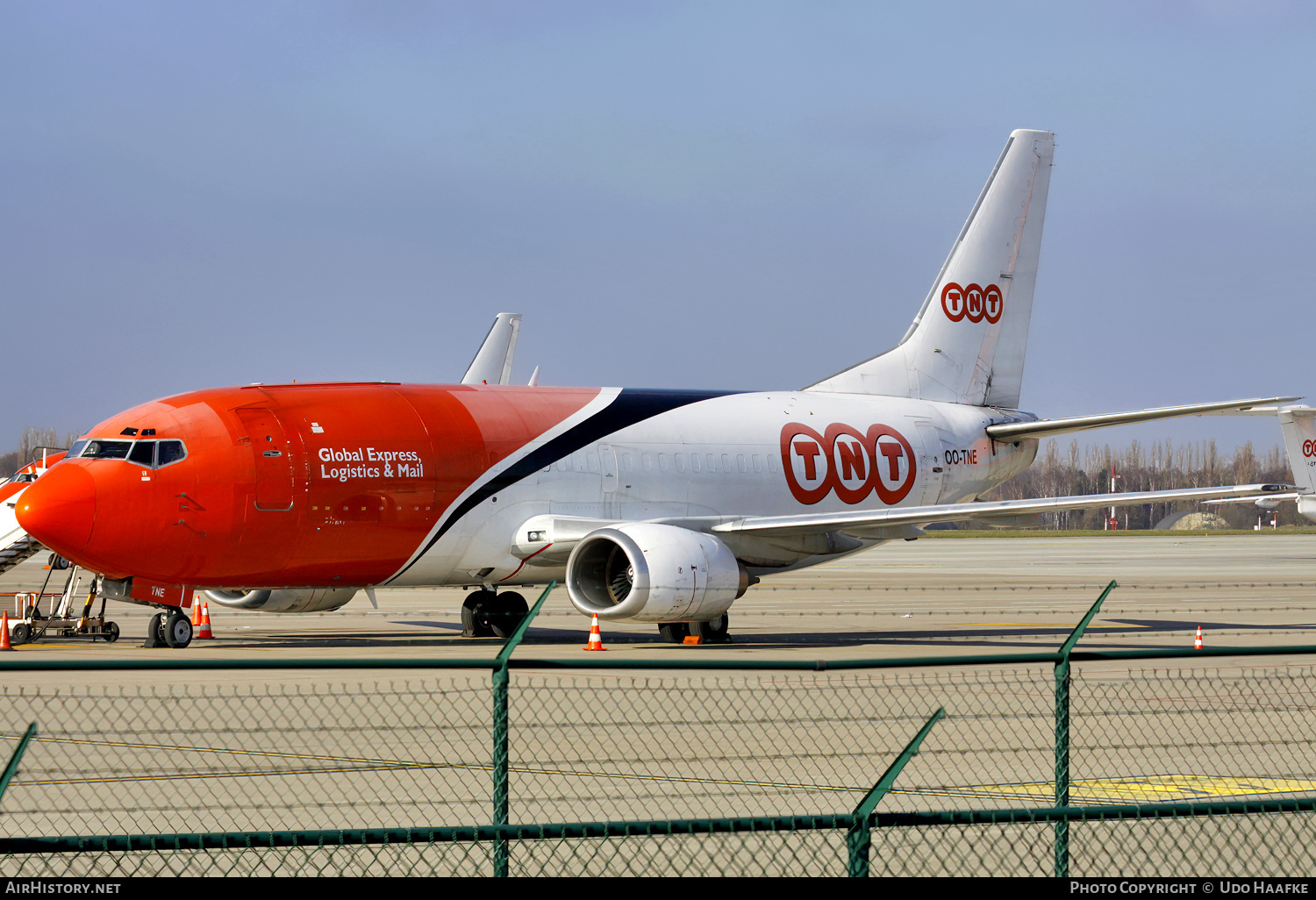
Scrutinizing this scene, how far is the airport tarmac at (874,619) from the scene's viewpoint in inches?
834

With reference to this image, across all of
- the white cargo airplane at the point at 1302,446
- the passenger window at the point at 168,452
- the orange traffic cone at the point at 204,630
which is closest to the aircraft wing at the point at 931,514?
the orange traffic cone at the point at 204,630

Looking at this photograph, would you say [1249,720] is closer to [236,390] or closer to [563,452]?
[563,452]

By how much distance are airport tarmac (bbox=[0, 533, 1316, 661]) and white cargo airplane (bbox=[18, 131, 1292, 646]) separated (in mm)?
908

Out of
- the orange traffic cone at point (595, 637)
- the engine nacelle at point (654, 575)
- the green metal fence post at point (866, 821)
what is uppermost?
the green metal fence post at point (866, 821)

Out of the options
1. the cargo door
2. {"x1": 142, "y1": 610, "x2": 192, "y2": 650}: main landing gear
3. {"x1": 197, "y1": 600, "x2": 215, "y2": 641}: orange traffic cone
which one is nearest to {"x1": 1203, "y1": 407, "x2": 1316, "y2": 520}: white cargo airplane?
{"x1": 197, "y1": 600, "x2": 215, "y2": 641}: orange traffic cone

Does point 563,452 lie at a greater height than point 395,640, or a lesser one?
greater

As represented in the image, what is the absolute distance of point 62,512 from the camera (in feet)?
63.3

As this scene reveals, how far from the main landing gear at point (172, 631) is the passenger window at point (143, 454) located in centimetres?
219

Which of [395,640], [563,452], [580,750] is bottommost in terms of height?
[395,640]

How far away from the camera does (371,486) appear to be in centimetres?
2089

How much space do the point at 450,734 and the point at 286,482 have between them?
8567 mm

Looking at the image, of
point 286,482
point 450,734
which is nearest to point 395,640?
point 286,482

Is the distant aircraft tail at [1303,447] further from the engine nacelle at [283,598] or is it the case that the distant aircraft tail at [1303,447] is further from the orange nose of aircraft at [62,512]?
the orange nose of aircraft at [62,512]

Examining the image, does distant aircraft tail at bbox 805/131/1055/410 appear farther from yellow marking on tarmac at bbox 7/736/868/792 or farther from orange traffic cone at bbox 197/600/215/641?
yellow marking on tarmac at bbox 7/736/868/792
